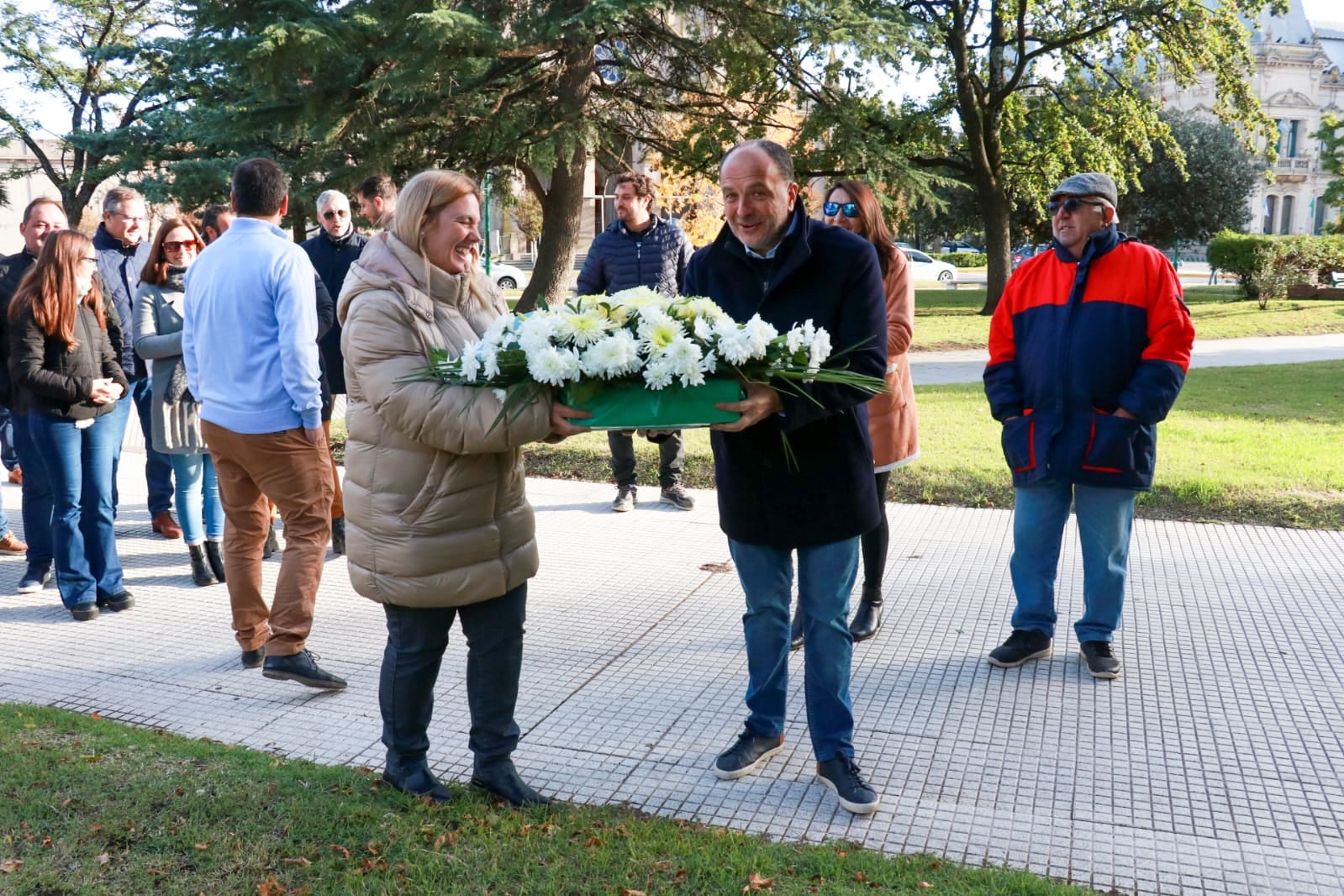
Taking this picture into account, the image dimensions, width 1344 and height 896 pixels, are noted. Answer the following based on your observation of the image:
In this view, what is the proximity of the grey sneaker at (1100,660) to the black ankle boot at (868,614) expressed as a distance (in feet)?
3.08

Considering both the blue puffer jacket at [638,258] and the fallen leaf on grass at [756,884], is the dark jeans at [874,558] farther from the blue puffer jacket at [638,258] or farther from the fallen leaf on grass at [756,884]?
the blue puffer jacket at [638,258]

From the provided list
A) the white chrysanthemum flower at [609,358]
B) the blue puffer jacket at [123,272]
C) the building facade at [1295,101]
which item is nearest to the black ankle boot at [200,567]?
the blue puffer jacket at [123,272]

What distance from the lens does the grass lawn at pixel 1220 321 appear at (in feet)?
69.1

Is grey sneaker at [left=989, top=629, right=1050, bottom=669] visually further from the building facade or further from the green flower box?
the building facade

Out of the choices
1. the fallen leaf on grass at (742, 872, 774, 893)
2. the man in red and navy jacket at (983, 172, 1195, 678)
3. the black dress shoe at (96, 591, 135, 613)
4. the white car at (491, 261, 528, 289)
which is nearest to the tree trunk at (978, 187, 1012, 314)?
the white car at (491, 261, 528, 289)

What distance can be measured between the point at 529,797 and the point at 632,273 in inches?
182

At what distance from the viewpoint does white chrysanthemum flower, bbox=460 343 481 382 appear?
10.2ft

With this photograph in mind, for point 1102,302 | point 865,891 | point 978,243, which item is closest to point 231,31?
point 1102,302

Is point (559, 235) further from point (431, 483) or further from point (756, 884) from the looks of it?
point (756, 884)

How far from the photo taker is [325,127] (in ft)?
51.8

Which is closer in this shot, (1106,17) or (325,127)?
(325,127)

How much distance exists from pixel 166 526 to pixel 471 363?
518 centimetres

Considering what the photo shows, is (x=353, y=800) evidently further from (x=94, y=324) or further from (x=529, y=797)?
(x=94, y=324)

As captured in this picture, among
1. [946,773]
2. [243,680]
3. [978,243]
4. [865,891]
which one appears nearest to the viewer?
[865,891]
